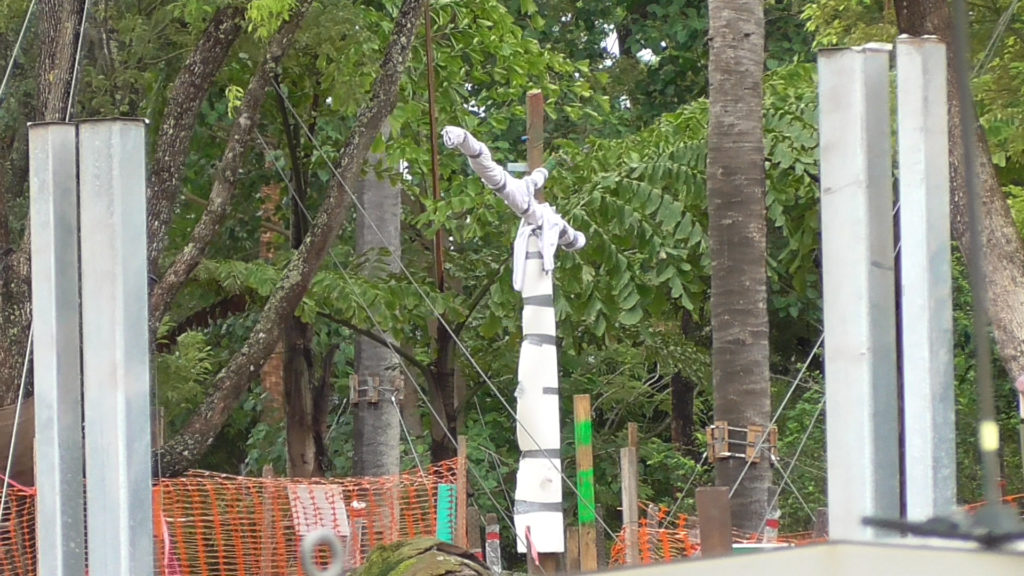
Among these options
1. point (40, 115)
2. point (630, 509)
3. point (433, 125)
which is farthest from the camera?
point (433, 125)

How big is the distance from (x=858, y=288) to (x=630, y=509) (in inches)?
263

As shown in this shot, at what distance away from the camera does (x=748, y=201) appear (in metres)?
9.75

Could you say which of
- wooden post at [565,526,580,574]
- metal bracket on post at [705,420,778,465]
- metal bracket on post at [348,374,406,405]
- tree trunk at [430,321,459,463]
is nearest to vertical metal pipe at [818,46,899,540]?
metal bracket on post at [705,420,778,465]

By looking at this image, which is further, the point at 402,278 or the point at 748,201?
the point at 402,278

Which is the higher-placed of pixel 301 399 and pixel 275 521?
pixel 301 399

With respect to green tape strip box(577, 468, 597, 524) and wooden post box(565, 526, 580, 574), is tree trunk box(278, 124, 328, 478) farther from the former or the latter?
green tape strip box(577, 468, 597, 524)

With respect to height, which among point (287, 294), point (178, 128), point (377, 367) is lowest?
point (377, 367)

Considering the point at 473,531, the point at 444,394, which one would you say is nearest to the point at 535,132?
the point at 473,531

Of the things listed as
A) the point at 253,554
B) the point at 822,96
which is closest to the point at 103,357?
the point at 822,96

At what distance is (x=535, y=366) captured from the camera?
34.5 feet

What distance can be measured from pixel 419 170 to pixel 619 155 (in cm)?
300

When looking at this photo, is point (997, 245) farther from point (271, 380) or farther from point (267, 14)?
point (271, 380)

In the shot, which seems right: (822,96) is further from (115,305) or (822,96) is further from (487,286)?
(487,286)

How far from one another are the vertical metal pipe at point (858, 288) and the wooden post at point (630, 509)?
5821 mm
